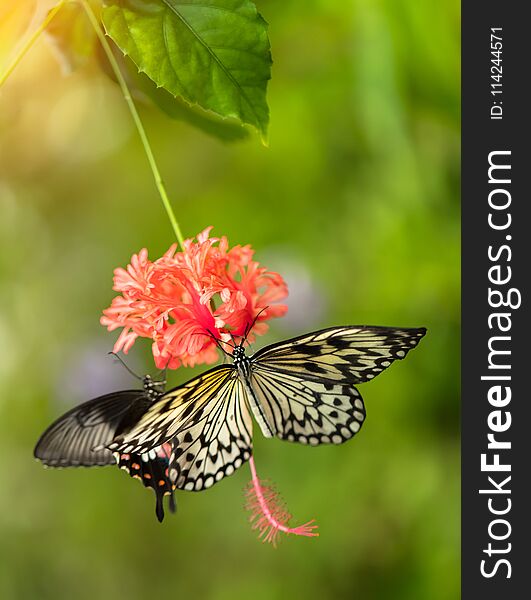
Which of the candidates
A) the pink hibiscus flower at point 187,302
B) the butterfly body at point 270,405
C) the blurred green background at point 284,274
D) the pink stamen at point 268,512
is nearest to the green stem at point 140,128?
the pink hibiscus flower at point 187,302

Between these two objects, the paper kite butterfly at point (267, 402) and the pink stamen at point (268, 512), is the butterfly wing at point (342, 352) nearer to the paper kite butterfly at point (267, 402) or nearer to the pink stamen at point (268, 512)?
the paper kite butterfly at point (267, 402)

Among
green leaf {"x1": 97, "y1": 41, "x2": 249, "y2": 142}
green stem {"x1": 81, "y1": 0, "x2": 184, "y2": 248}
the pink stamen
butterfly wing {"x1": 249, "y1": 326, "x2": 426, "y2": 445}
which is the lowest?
the pink stamen

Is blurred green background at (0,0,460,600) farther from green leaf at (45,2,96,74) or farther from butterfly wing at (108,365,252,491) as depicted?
butterfly wing at (108,365,252,491)

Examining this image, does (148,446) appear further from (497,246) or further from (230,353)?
(497,246)

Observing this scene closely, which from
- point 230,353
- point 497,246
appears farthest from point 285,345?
point 497,246

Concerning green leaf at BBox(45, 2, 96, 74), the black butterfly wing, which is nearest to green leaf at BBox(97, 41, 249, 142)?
green leaf at BBox(45, 2, 96, 74)
